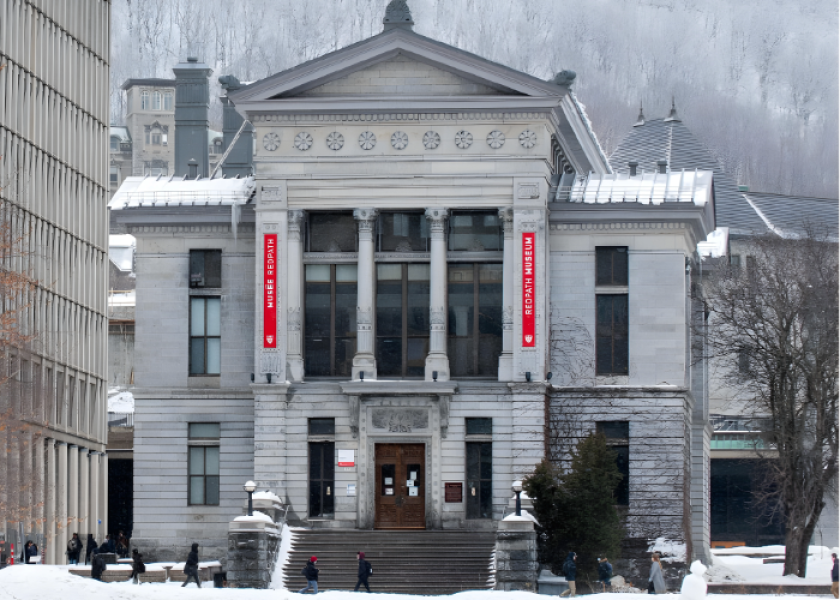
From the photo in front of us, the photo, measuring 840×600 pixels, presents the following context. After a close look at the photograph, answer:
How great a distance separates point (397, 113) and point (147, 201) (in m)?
10.1

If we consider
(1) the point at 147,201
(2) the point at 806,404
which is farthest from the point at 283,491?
(2) the point at 806,404

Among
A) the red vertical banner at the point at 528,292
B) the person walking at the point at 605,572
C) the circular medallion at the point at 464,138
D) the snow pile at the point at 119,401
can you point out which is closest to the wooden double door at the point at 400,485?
the red vertical banner at the point at 528,292

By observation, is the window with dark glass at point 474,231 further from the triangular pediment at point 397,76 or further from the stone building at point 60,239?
the stone building at point 60,239

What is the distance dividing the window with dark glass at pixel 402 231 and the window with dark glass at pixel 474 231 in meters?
1.04

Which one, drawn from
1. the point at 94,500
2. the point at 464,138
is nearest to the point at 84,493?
Answer: the point at 94,500

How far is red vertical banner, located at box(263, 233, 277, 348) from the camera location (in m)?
62.6

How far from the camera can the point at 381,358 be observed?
63812mm

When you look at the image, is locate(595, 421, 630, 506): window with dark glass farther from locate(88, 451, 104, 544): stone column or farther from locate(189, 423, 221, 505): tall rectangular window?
locate(88, 451, 104, 544): stone column

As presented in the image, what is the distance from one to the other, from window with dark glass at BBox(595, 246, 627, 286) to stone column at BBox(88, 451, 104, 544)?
4241cm

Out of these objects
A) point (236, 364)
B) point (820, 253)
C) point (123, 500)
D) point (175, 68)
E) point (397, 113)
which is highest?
point (175, 68)

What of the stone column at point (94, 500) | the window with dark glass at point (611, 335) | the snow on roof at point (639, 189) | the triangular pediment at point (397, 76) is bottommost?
the stone column at point (94, 500)

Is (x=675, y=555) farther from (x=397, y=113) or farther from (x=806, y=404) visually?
(x=397, y=113)

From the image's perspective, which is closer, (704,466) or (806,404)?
(806,404)

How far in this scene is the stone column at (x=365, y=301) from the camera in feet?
204
